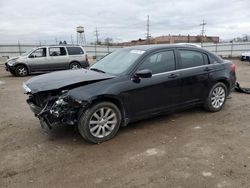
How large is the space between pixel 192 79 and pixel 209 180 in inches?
101

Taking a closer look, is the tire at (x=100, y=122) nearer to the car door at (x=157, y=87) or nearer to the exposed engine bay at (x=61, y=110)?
the exposed engine bay at (x=61, y=110)

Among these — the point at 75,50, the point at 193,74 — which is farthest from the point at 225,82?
the point at 75,50

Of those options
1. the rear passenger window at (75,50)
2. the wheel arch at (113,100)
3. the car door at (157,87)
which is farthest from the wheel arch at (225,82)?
the rear passenger window at (75,50)

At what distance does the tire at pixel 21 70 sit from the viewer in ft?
44.2

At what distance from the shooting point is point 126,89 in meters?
4.40

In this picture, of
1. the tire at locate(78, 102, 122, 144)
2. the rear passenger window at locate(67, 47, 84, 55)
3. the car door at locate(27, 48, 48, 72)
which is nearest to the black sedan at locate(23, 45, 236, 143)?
the tire at locate(78, 102, 122, 144)

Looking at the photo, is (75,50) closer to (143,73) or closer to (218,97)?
(218,97)

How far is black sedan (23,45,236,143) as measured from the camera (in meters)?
4.07

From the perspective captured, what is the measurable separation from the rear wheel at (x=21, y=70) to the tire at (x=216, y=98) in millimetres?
10778

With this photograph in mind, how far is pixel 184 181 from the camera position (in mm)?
3117

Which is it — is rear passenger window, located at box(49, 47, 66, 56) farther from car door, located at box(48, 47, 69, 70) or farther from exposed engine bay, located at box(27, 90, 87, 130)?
exposed engine bay, located at box(27, 90, 87, 130)

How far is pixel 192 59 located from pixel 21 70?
35.1ft

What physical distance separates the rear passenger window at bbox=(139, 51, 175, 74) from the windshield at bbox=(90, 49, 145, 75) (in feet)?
0.69

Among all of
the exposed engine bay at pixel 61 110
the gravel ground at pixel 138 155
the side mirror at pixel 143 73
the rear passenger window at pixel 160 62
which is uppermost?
the rear passenger window at pixel 160 62
